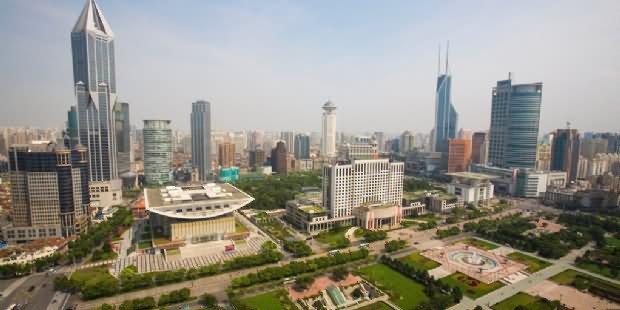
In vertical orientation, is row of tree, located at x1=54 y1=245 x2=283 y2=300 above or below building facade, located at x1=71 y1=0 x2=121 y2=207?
below

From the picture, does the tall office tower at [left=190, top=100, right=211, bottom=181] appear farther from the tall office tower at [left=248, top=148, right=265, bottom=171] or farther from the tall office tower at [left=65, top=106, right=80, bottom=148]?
the tall office tower at [left=65, top=106, right=80, bottom=148]

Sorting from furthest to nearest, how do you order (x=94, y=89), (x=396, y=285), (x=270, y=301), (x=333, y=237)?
1. (x=94, y=89)
2. (x=333, y=237)
3. (x=396, y=285)
4. (x=270, y=301)

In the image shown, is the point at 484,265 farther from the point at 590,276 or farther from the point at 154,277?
the point at 154,277

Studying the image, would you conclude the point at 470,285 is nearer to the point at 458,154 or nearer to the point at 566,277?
the point at 566,277

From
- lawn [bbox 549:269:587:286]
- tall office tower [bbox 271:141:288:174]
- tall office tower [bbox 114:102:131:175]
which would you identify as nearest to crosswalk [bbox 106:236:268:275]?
lawn [bbox 549:269:587:286]

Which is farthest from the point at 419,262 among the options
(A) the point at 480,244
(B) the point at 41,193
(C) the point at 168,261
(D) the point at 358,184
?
(B) the point at 41,193

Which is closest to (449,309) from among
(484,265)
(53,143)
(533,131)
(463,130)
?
(484,265)
